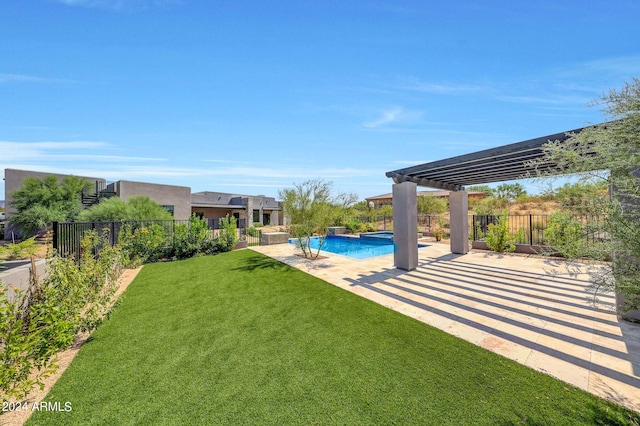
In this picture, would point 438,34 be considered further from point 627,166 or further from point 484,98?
point 627,166

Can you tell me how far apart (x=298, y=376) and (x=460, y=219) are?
10.7 meters

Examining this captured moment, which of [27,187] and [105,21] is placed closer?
[105,21]

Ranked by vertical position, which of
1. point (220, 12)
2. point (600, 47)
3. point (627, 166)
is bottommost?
point (627, 166)

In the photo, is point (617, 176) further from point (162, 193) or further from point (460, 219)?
point (162, 193)

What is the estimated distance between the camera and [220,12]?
6.95m

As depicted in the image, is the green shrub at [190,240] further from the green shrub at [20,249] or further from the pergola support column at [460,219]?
the pergola support column at [460,219]

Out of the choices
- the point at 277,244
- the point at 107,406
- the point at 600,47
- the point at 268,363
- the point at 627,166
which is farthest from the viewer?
the point at 277,244

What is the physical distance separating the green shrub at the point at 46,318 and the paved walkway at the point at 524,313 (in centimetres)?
500

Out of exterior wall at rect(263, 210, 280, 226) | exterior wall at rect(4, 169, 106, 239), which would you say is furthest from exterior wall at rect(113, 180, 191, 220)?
exterior wall at rect(263, 210, 280, 226)

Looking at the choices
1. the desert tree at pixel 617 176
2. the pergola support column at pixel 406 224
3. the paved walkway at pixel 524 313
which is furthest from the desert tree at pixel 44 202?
the desert tree at pixel 617 176

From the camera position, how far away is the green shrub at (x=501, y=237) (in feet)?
36.6

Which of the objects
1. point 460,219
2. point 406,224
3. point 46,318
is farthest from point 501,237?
point 46,318

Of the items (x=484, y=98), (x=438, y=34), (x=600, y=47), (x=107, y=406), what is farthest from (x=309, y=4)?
(x=107, y=406)

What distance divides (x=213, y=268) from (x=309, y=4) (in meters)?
8.87
